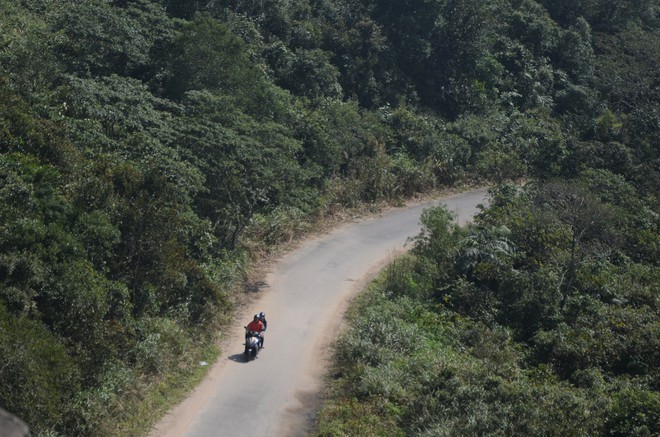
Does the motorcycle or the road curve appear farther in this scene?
the motorcycle

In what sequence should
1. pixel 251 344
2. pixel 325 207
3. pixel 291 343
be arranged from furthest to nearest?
pixel 325 207 < pixel 291 343 < pixel 251 344

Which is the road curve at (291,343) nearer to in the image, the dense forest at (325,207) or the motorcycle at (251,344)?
the motorcycle at (251,344)

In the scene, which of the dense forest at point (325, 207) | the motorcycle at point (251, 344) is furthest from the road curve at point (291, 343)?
the dense forest at point (325, 207)

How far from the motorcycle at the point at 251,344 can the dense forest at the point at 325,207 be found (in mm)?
1162

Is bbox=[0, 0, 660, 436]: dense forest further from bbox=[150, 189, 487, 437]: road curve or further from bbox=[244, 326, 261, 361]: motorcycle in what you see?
bbox=[244, 326, 261, 361]: motorcycle

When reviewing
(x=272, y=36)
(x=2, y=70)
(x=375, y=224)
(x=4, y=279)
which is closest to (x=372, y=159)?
(x=375, y=224)

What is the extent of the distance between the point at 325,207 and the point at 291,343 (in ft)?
31.1

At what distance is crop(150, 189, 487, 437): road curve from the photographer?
46.8ft

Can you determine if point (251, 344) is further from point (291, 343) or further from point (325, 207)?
point (325, 207)

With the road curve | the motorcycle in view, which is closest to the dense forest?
the road curve

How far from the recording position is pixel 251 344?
16.5 metres


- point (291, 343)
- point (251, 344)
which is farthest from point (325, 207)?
point (251, 344)

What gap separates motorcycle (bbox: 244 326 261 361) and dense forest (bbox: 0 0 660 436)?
3.81ft

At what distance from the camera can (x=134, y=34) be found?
84.2 feet
